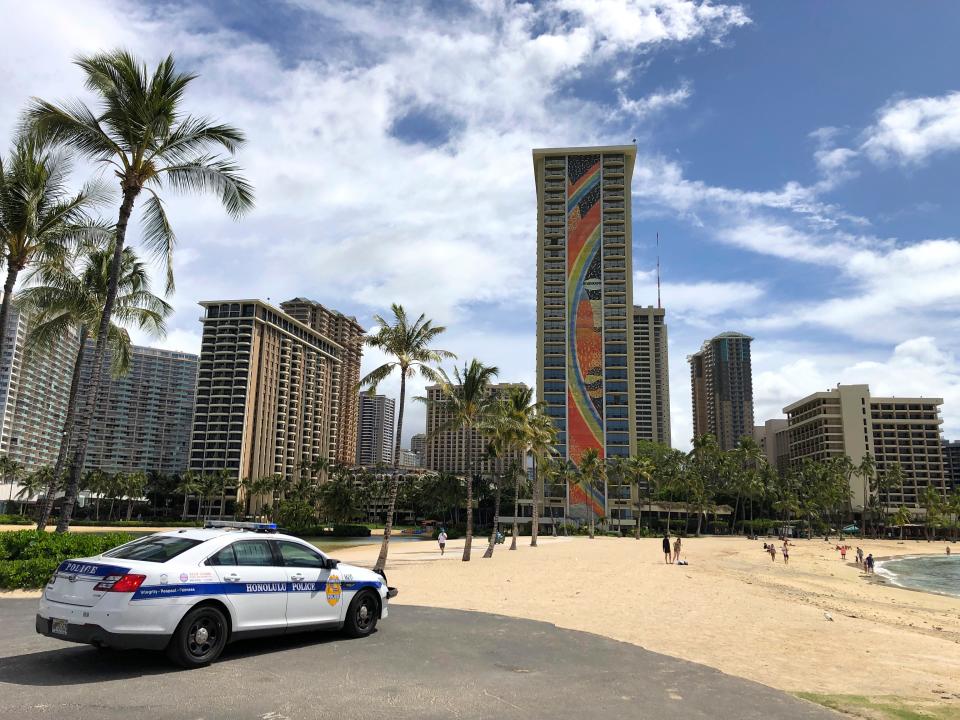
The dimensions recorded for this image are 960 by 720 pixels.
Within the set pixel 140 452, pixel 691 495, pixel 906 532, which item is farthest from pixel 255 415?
pixel 906 532

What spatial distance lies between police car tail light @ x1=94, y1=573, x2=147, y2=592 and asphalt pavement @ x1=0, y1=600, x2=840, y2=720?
95 cm

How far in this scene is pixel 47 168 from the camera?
20.2 m

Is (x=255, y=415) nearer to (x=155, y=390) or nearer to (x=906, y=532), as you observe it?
(x=155, y=390)

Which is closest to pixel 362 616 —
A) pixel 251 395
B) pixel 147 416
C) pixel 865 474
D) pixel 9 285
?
pixel 9 285

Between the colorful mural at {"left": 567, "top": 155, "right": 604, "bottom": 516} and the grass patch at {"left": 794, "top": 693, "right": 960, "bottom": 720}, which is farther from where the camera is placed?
the colorful mural at {"left": 567, "top": 155, "right": 604, "bottom": 516}

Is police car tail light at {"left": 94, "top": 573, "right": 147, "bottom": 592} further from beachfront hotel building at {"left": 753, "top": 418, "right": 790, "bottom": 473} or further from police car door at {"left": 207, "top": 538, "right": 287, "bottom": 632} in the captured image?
beachfront hotel building at {"left": 753, "top": 418, "right": 790, "bottom": 473}

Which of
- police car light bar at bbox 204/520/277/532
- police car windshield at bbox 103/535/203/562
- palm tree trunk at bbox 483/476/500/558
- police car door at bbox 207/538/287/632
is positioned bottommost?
palm tree trunk at bbox 483/476/500/558

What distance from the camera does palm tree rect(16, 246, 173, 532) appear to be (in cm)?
2162

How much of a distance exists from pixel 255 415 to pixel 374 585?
13777cm

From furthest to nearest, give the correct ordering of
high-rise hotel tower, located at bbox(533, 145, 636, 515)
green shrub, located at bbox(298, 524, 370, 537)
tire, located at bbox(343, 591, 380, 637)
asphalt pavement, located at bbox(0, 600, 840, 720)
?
high-rise hotel tower, located at bbox(533, 145, 636, 515), green shrub, located at bbox(298, 524, 370, 537), tire, located at bbox(343, 591, 380, 637), asphalt pavement, located at bbox(0, 600, 840, 720)

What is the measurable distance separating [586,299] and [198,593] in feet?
400

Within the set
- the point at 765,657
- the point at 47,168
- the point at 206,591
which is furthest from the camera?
the point at 47,168

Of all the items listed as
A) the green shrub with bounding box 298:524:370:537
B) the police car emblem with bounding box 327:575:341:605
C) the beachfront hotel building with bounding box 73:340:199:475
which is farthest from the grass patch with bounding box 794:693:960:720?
the beachfront hotel building with bounding box 73:340:199:475

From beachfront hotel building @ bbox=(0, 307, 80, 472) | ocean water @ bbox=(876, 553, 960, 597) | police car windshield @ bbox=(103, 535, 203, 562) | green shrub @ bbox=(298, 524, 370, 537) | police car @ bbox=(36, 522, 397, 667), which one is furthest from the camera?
beachfront hotel building @ bbox=(0, 307, 80, 472)
